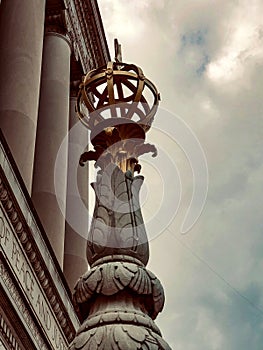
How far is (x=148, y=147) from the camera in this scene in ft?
19.8

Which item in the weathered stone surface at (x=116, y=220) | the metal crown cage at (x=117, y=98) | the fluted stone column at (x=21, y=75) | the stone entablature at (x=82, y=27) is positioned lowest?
the weathered stone surface at (x=116, y=220)

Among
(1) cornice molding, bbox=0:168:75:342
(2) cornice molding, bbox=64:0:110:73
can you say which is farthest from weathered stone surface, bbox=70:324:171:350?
(2) cornice molding, bbox=64:0:110:73

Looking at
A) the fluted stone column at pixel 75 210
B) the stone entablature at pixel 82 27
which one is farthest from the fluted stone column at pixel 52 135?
the fluted stone column at pixel 75 210

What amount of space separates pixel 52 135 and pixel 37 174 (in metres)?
1.76

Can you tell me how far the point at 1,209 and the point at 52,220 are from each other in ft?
19.6

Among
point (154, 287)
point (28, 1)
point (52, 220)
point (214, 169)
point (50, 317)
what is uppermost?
point (214, 169)

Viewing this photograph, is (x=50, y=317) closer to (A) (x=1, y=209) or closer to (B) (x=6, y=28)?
(A) (x=1, y=209)

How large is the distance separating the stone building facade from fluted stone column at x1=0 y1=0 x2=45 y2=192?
22mm

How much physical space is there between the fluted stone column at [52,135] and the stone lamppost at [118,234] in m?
12.2

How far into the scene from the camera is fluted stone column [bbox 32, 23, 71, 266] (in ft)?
61.1

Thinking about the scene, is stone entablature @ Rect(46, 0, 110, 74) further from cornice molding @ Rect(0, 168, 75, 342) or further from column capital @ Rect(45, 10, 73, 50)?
cornice molding @ Rect(0, 168, 75, 342)

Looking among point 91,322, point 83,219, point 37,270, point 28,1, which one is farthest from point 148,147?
point 83,219

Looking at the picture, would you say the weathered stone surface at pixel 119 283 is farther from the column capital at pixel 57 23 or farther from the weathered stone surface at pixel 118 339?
the column capital at pixel 57 23

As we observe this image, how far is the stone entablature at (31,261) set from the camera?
12.7 metres
